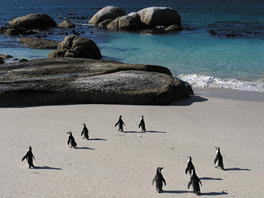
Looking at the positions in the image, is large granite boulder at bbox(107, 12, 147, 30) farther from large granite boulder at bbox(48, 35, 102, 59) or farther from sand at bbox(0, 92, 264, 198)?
sand at bbox(0, 92, 264, 198)

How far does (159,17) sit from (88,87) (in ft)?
105

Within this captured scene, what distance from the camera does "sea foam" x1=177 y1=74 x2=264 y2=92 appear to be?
1697 cm

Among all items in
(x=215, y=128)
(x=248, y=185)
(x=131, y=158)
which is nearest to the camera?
(x=248, y=185)

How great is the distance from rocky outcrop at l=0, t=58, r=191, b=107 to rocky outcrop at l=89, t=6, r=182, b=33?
26512 millimetres

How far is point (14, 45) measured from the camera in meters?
30.9

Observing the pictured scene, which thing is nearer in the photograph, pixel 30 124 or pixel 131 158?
pixel 131 158

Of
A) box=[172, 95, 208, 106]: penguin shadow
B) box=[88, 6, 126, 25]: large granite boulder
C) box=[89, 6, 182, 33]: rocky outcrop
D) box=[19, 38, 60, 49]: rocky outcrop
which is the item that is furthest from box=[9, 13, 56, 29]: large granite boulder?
box=[172, 95, 208, 106]: penguin shadow

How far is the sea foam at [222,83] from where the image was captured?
17.0 metres

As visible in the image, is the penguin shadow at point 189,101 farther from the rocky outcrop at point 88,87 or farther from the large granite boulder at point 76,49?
the large granite boulder at point 76,49

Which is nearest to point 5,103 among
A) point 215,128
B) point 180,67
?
point 215,128

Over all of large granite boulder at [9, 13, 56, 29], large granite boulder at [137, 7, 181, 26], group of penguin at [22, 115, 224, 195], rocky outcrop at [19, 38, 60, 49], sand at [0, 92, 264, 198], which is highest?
large granite boulder at [137, 7, 181, 26]

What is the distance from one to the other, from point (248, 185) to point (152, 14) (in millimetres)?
38021

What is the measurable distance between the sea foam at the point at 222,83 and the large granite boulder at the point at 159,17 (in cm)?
2423

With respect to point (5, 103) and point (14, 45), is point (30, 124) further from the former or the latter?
point (14, 45)
